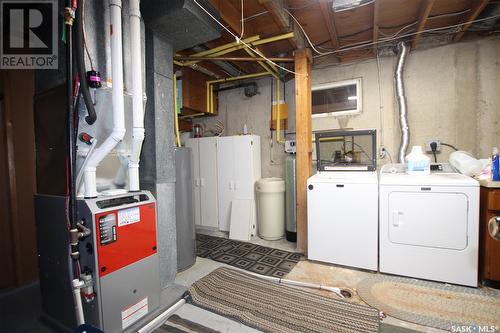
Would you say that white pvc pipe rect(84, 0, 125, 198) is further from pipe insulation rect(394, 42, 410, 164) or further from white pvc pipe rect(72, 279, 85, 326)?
pipe insulation rect(394, 42, 410, 164)

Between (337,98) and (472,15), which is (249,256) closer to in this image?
(337,98)

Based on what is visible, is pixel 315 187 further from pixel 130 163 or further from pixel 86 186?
pixel 86 186

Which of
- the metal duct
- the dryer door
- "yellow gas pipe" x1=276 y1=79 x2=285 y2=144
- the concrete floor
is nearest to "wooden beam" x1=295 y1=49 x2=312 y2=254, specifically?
the concrete floor

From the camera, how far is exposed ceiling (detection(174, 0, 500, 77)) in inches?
84.9

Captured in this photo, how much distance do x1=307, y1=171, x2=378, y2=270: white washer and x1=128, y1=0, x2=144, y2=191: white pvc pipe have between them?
1.75 m

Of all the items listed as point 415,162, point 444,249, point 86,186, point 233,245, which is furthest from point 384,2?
point 233,245

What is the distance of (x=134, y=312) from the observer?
152 cm

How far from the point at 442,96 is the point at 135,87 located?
133 inches

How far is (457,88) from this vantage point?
270 cm

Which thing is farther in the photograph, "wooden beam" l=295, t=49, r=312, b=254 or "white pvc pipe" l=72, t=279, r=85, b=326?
"wooden beam" l=295, t=49, r=312, b=254

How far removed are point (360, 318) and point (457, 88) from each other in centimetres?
283

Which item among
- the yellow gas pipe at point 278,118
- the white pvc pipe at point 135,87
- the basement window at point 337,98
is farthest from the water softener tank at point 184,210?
the basement window at point 337,98

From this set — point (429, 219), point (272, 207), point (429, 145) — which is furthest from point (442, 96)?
point (272, 207)

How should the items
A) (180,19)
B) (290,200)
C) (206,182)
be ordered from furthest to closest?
(206,182) < (290,200) < (180,19)
